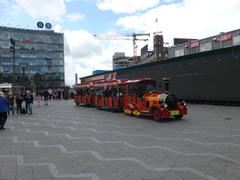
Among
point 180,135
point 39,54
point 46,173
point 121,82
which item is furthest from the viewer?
point 39,54

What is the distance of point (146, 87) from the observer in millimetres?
21531

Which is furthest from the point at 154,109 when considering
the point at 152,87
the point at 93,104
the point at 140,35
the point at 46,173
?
the point at 140,35

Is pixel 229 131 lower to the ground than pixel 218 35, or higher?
lower

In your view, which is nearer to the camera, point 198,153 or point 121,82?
point 198,153

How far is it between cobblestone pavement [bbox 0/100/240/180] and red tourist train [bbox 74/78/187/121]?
10.9 ft

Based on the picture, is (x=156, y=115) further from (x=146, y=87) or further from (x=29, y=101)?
(x=29, y=101)

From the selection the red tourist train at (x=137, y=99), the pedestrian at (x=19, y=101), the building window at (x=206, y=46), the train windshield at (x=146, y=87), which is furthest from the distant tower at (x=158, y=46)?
the train windshield at (x=146, y=87)

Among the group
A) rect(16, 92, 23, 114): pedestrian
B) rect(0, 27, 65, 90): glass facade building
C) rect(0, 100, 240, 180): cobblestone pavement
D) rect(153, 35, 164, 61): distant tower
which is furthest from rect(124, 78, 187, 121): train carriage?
rect(153, 35, 164, 61): distant tower

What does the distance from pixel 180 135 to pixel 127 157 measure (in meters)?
4.25

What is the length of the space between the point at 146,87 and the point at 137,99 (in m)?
0.93

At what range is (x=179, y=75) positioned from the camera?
3394cm

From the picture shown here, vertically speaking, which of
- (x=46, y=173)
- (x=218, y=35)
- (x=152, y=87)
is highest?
(x=218, y=35)

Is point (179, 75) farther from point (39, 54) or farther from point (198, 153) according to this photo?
point (39, 54)

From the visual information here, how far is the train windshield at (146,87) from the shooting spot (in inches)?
841
